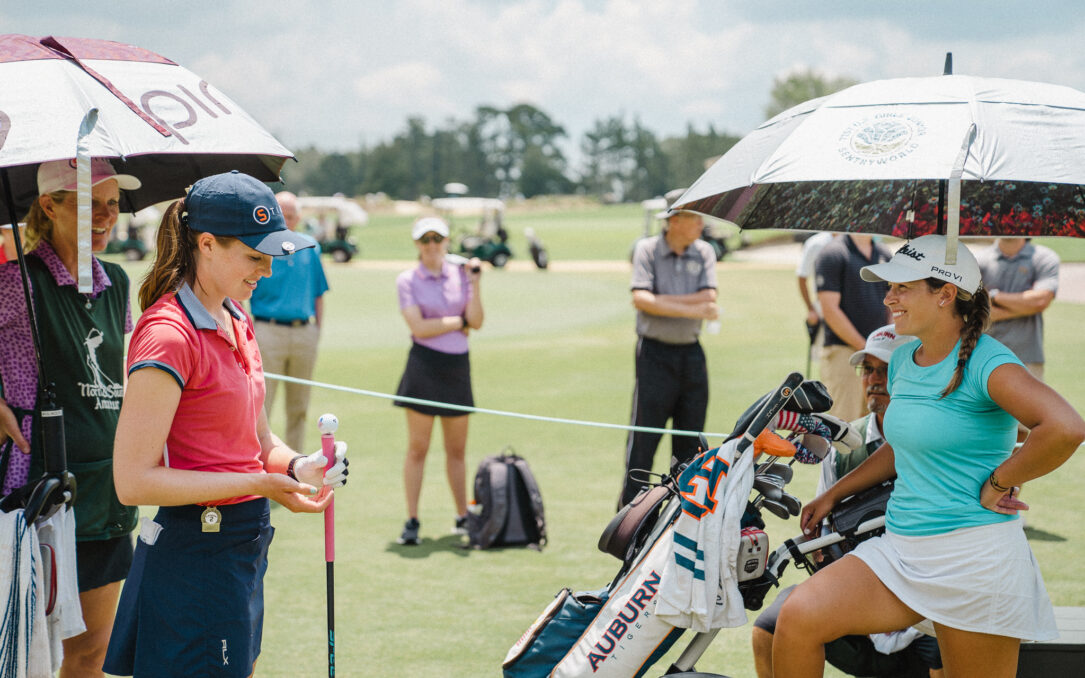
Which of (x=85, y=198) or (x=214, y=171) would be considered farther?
(x=214, y=171)

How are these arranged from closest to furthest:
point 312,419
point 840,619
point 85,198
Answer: point 85,198, point 840,619, point 312,419

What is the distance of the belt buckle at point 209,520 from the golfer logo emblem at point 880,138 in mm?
2015

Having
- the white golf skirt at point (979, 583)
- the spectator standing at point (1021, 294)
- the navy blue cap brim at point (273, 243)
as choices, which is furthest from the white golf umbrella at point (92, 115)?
the spectator standing at point (1021, 294)

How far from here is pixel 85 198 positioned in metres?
2.70

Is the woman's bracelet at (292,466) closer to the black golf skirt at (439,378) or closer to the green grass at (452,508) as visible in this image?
the green grass at (452,508)

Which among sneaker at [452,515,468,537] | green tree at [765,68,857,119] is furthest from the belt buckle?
green tree at [765,68,857,119]

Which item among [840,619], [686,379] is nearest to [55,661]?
[840,619]

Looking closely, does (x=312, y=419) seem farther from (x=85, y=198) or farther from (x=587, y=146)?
(x=587, y=146)

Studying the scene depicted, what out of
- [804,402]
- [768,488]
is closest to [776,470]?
[768,488]

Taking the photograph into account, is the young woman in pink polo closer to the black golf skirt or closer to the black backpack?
the black backpack

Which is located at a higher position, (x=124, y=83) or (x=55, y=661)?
(x=124, y=83)

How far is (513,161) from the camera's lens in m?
131

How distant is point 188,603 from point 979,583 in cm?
215

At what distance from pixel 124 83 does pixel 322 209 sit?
4440cm
